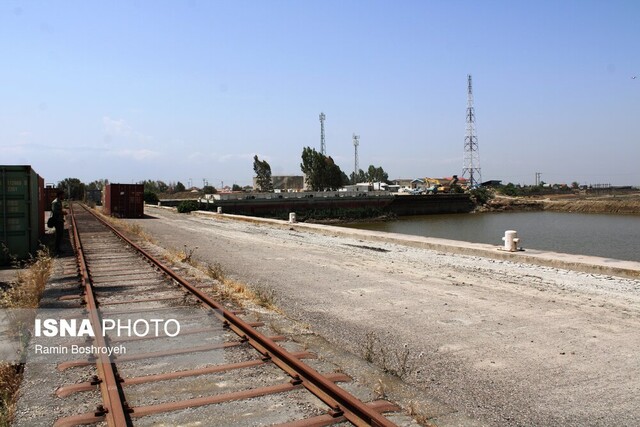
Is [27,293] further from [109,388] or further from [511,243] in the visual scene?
[511,243]

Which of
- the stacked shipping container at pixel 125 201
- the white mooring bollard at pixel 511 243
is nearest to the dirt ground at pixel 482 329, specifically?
the white mooring bollard at pixel 511 243

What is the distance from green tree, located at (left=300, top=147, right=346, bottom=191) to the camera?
11481 cm

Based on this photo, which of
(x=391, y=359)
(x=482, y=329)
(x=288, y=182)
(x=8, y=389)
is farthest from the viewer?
(x=288, y=182)

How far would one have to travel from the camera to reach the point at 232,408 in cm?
448

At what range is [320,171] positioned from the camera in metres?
114

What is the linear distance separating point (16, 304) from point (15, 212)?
24.5ft

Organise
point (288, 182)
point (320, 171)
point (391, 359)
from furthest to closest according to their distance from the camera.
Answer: point (288, 182) < point (320, 171) < point (391, 359)

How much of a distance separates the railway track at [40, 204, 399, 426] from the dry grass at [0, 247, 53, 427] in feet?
1.36

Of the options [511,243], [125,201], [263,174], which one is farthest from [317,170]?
[511,243]

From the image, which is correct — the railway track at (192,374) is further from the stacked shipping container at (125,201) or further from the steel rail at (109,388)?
the stacked shipping container at (125,201)

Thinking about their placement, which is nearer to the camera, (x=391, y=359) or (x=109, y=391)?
(x=109, y=391)

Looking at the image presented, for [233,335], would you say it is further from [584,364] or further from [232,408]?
[584,364]

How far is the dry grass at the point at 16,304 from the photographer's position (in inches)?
177

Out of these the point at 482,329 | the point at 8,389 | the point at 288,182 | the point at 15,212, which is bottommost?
the point at 482,329
